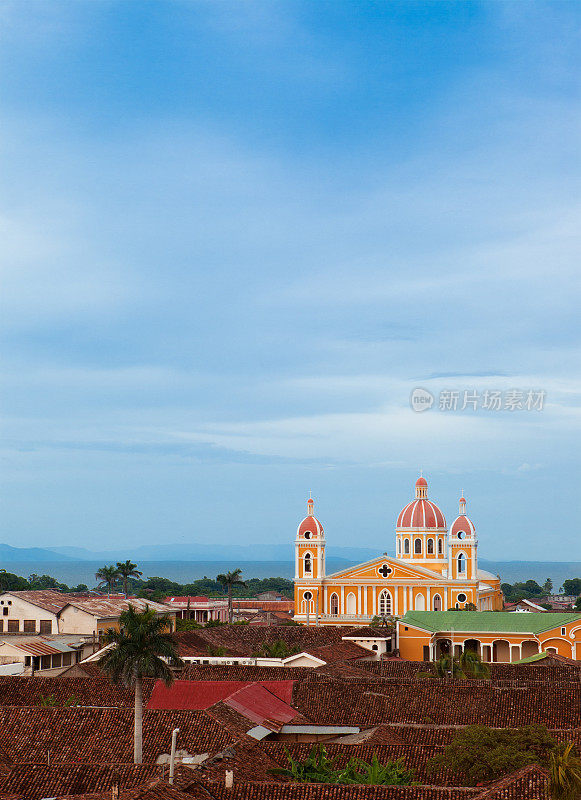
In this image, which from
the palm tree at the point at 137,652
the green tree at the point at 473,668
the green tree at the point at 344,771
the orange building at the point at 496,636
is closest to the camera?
the green tree at the point at 344,771

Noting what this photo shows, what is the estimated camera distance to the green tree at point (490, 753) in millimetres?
25375

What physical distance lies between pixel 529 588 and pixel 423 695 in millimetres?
147091

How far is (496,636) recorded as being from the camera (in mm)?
69062

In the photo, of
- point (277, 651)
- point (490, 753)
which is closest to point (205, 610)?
point (277, 651)

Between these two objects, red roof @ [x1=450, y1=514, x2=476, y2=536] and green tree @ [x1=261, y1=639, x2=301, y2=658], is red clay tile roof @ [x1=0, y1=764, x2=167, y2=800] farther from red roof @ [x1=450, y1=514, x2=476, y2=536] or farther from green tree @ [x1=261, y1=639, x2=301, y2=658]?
red roof @ [x1=450, y1=514, x2=476, y2=536]

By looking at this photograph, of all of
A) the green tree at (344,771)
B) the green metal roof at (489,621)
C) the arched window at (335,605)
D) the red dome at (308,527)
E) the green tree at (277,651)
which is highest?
the red dome at (308,527)

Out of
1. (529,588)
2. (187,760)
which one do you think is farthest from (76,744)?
(529,588)

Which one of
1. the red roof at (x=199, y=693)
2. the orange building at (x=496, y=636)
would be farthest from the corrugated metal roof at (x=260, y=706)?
the orange building at (x=496, y=636)

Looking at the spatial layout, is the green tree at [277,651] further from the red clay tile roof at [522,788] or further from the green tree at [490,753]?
the red clay tile roof at [522,788]

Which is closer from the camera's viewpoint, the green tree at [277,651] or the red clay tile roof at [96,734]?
the red clay tile roof at [96,734]

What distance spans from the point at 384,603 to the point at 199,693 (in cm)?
4756

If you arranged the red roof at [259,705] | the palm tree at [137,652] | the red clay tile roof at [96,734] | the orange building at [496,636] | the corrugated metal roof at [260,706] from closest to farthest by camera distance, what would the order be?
1. the red clay tile roof at [96,734]
2. the palm tree at [137,652]
3. the corrugated metal roof at [260,706]
4. the red roof at [259,705]
5. the orange building at [496,636]

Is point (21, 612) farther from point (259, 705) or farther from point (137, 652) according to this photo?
point (137, 652)

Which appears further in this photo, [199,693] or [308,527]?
[308,527]
